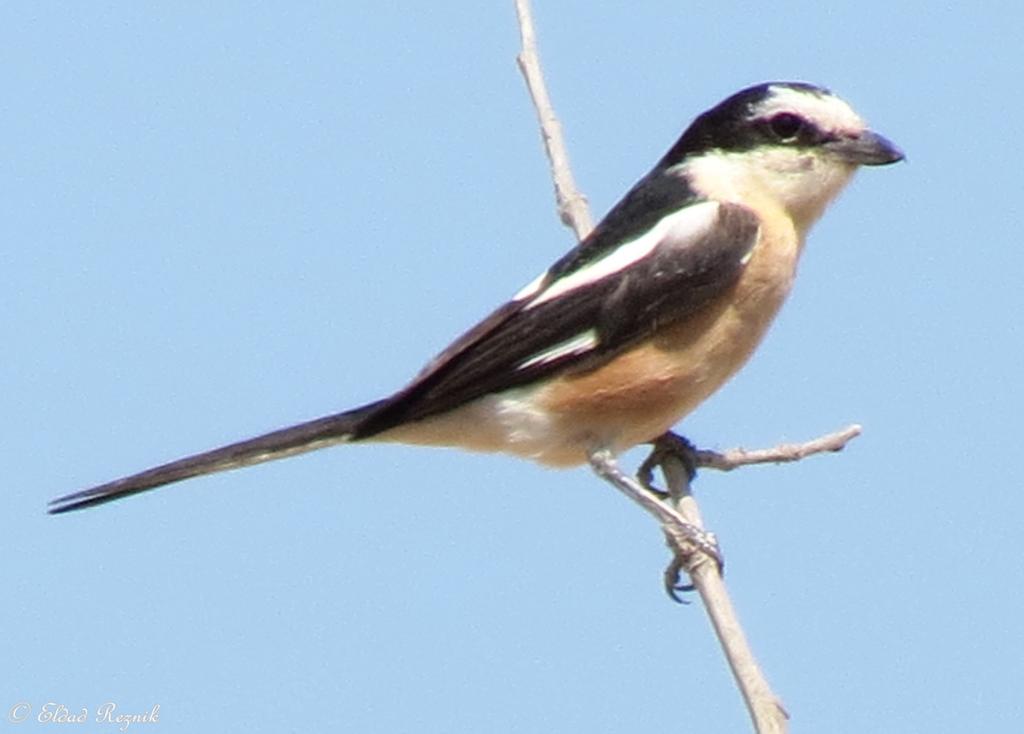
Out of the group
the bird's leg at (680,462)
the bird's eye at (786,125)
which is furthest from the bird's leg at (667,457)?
the bird's eye at (786,125)

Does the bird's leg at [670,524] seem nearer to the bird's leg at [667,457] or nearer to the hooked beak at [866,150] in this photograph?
the bird's leg at [667,457]

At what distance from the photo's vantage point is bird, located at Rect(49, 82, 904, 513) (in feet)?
21.8

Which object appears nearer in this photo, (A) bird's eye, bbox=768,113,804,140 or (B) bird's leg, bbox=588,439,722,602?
(B) bird's leg, bbox=588,439,722,602

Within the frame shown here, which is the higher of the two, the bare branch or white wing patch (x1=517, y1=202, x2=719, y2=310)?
white wing patch (x1=517, y1=202, x2=719, y2=310)

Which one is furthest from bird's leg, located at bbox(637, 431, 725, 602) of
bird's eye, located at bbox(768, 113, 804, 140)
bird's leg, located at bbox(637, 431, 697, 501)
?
bird's eye, located at bbox(768, 113, 804, 140)

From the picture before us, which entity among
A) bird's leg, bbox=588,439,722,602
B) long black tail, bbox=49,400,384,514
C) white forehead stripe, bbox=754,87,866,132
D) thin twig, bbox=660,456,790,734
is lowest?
thin twig, bbox=660,456,790,734

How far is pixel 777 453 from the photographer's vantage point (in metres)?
6.09

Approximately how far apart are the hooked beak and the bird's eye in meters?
0.11

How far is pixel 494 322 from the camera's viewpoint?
6.79 m

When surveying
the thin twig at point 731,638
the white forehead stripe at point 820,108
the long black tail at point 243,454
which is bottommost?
the thin twig at point 731,638

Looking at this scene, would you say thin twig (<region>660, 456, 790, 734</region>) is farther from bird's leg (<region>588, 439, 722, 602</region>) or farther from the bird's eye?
the bird's eye

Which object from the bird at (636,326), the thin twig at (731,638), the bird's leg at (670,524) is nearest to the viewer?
the thin twig at (731,638)

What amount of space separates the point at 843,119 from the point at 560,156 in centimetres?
89

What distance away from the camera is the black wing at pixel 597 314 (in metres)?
6.66
